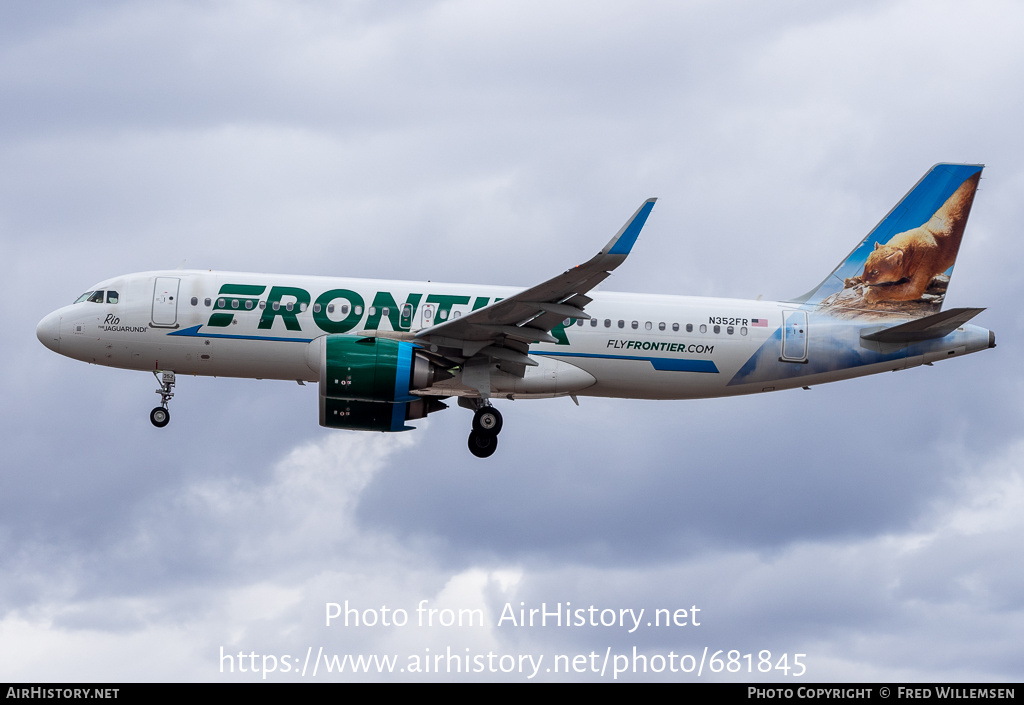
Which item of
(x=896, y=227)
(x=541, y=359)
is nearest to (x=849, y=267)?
(x=896, y=227)

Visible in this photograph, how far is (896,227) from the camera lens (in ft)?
135

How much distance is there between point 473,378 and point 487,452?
2.39 metres

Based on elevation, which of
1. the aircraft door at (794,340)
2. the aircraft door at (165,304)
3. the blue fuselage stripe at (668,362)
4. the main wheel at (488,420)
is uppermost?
the aircraft door at (165,304)

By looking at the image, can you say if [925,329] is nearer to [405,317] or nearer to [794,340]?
[794,340]

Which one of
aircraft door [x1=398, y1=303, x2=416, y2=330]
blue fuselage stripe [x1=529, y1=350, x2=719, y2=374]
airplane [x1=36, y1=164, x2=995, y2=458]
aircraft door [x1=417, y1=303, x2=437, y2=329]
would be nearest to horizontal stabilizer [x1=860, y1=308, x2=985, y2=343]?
airplane [x1=36, y1=164, x2=995, y2=458]

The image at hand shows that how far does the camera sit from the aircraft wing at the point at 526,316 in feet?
105

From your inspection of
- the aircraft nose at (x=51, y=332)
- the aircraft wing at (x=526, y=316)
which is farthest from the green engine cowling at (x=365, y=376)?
the aircraft nose at (x=51, y=332)

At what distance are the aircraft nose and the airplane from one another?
0.04 meters

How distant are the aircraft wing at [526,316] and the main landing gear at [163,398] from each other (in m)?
7.71

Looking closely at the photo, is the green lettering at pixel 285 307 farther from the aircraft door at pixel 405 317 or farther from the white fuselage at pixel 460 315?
the aircraft door at pixel 405 317

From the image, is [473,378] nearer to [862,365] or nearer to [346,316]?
[346,316]

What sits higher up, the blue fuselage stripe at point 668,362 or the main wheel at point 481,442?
the blue fuselage stripe at point 668,362

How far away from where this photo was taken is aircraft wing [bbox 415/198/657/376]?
105 feet

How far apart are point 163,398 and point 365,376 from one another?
6.96 meters
